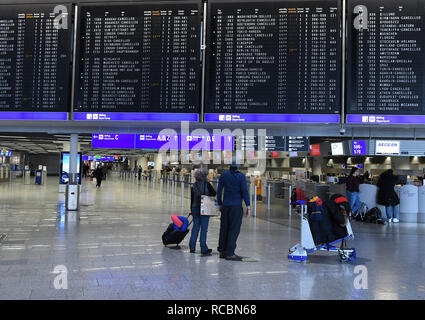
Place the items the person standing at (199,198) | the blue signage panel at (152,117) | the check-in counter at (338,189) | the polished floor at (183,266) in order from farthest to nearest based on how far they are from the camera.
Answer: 1. the check-in counter at (338,189)
2. the blue signage panel at (152,117)
3. the person standing at (199,198)
4. the polished floor at (183,266)

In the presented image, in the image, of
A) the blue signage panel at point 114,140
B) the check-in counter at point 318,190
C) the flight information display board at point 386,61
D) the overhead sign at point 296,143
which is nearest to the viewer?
the flight information display board at point 386,61

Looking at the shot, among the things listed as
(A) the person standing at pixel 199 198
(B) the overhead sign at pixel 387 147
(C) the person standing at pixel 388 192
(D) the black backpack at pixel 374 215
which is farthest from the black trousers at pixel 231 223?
(B) the overhead sign at pixel 387 147

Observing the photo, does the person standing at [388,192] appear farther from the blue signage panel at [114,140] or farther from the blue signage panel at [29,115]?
the blue signage panel at [29,115]

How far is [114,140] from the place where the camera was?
11.3 m

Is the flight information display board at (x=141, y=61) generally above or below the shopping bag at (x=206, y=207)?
above

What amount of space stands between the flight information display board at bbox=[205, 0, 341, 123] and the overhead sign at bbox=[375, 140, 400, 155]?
10.7 feet

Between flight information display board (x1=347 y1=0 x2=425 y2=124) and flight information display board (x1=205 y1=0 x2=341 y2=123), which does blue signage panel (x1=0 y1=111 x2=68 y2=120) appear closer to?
flight information display board (x1=205 y1=0 x2=341 y2=123)

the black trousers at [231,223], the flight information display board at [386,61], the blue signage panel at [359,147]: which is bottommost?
the black trousers at [231,223]

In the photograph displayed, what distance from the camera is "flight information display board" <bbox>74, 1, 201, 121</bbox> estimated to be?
9.87m

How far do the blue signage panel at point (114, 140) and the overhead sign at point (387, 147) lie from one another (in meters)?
6.85

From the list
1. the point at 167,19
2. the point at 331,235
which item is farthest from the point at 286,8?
the point at 331,235

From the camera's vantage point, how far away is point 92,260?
6254 mm

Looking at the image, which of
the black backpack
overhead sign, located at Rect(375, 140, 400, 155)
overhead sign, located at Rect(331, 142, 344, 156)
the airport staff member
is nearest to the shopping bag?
the airport staff member

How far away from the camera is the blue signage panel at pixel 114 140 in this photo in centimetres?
1121
